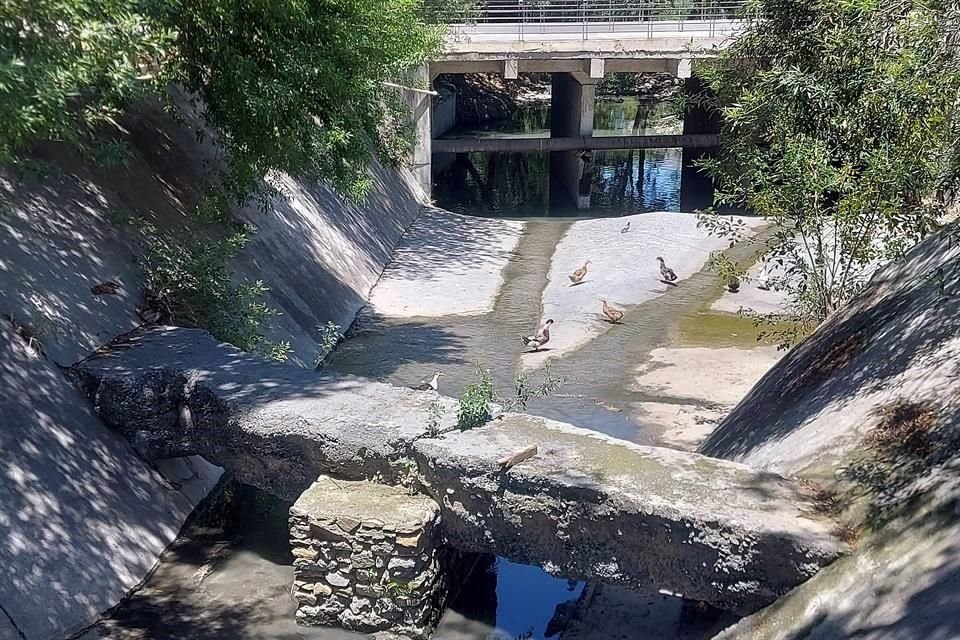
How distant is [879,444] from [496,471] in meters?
3.15

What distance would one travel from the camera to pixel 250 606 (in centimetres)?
933

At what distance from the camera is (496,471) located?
8.25 metres

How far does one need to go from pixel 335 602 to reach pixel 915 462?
5.07m

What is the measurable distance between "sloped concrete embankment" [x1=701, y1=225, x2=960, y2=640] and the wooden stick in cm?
217

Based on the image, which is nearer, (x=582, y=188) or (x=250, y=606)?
(x=250, y=606)

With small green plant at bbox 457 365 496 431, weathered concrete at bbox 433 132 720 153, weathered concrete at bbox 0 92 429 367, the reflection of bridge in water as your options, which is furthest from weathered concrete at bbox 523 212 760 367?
small green plant at bbox 457 365 496 431

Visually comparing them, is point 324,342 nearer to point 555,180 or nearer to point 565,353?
point 565,353

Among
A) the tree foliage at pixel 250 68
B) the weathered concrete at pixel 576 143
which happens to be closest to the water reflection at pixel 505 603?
the tree foliage at pixel 250 68

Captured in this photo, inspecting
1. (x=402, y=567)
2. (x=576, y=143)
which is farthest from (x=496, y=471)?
(x=576, y=143)

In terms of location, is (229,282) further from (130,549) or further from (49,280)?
(130,549)

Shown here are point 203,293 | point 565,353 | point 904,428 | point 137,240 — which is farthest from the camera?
point 565,353

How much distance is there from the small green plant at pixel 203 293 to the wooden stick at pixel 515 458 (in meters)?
5.78

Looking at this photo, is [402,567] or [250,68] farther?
[250,68]

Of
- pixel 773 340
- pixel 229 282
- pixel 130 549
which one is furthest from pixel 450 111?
pixel 130 549
